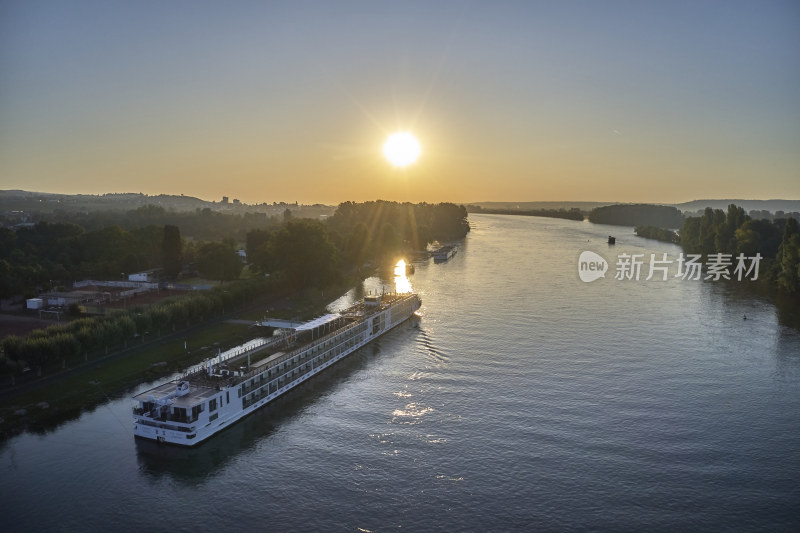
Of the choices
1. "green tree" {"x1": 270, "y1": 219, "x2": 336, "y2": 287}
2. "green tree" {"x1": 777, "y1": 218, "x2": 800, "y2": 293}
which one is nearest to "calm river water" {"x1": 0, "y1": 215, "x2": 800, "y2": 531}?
Result: "green tree" {"x1": 777, "y1": 218, "x2": 800, "y2": 293}

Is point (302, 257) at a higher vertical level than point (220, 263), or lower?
higher

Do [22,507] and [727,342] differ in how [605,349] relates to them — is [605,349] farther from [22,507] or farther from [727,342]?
[22,507]

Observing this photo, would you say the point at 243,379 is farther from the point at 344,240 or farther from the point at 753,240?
the point at 753,240

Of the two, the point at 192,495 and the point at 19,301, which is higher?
the point at 19,301

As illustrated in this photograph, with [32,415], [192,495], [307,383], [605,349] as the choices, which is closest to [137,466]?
[192,495]

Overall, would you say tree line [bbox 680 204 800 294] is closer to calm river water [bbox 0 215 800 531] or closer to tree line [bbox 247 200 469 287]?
calm river water [bbox 0 215 800 531]

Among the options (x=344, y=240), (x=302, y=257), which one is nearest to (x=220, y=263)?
(x=302, y=257)

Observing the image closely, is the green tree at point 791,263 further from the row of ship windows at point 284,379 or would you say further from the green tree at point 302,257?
the row of ship windows at point 284,379
